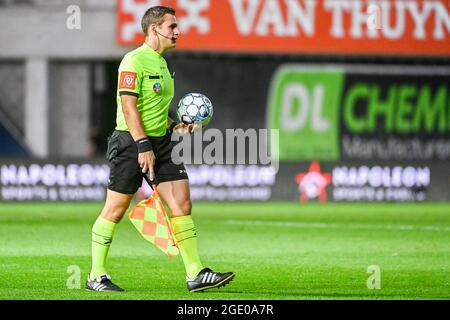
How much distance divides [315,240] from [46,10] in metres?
13.9

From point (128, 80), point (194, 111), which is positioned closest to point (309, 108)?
point (194, 111)

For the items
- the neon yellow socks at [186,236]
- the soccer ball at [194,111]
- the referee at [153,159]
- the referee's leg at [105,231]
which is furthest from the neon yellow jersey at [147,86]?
the neon yellow socks at [186,236]

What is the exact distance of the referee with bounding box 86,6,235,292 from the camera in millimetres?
10625

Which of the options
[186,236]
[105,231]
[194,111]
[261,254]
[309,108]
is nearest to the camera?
[105,231]

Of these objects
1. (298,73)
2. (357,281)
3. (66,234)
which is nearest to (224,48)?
(298,73)

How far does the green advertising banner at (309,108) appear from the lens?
2792cm

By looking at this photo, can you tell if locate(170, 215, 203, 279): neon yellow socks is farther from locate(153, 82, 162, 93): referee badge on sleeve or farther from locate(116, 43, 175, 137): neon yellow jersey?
locate(153, 82, 162, 93): referee badge on sleeve

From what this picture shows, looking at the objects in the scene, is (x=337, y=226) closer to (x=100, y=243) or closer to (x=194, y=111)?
(x=194, y=111)

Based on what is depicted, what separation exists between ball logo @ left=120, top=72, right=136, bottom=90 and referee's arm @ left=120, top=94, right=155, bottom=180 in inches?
3.0

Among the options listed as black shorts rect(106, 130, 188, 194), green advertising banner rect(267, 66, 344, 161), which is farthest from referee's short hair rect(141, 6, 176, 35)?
green advertising banner rect(267, 66, 344, 161)

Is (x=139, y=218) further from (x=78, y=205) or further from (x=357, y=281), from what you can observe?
(x=78, y=205)

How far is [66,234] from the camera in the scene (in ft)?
55.5

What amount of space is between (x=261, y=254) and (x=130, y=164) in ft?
13.4

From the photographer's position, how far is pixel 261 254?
14.4 metres
